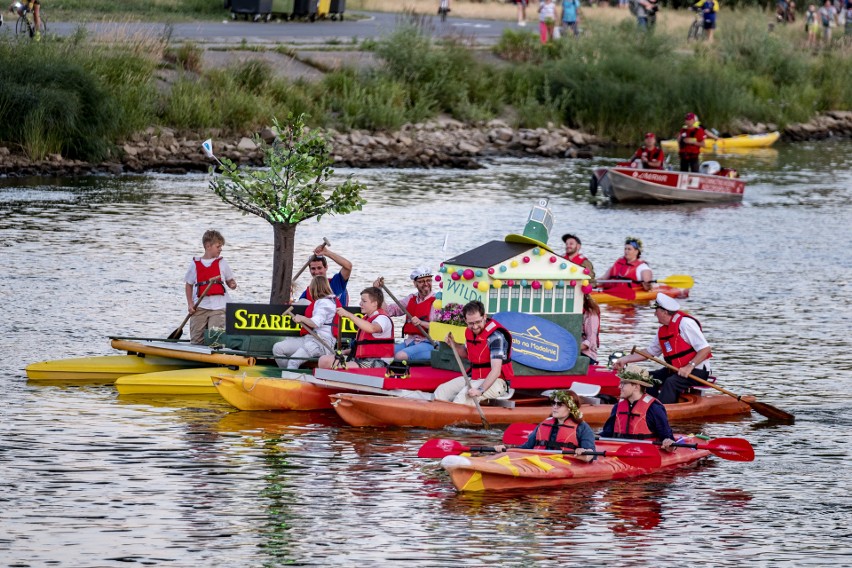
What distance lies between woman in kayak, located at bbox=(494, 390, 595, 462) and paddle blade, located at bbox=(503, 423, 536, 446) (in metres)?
0.42

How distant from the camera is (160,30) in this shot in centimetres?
4591

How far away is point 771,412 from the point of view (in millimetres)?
17641

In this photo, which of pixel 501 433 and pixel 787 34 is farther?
pixel 787 34

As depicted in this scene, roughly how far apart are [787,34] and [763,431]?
48.9 metres

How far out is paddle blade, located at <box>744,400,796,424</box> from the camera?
17531 mm

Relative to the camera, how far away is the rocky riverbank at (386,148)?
38.8 metres

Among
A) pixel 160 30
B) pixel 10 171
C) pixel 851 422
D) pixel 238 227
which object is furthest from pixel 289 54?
pixel 851 422

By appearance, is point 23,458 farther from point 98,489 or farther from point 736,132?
point 736,132

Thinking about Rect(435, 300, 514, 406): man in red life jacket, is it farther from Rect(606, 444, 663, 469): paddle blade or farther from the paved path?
the paved path

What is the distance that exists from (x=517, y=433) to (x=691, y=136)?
23.6 m

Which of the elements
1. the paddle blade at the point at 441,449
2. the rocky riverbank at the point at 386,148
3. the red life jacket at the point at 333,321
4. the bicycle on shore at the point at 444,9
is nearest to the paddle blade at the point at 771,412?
the paddle blade at the point at 441,449

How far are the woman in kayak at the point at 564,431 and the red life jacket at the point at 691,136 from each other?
946 inches

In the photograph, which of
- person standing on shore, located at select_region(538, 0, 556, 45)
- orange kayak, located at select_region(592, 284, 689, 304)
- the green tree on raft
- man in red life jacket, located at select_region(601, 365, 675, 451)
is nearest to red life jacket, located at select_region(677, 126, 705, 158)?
orange kayak, located at select_region(592, 284, 689, 304)

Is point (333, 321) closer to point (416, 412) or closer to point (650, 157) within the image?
point (416, 412)
